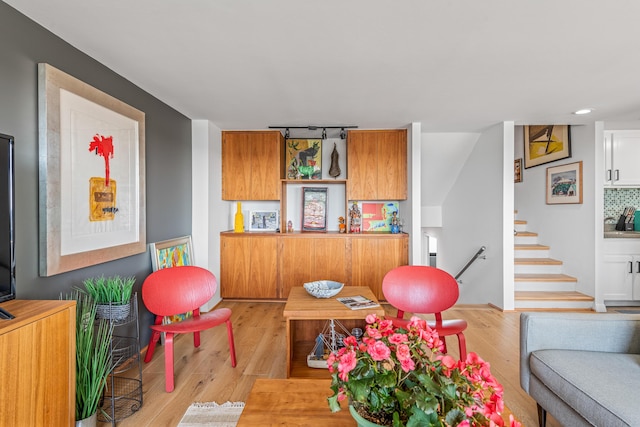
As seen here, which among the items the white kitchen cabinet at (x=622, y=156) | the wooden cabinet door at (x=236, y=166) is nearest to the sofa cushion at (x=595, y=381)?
the wooden cabinet door at (x=236, y=166)

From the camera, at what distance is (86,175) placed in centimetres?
205

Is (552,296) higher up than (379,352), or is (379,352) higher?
(379,352)

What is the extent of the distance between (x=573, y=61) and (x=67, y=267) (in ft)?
12.0

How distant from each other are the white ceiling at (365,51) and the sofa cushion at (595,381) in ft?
5.95

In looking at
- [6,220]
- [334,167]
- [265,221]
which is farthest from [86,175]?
[334,167]

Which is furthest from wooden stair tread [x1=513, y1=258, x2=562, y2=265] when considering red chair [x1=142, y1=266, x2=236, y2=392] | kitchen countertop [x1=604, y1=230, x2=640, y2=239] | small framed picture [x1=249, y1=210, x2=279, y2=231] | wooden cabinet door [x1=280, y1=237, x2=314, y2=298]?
red chair [x1=142, y1=266, x2=236, y2=392]

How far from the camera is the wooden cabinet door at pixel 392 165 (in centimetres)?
408

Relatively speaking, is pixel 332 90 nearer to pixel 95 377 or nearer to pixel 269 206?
pixel 269 206

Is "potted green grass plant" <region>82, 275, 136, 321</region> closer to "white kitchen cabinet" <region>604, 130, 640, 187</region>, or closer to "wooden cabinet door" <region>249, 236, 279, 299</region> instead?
"wooden cabinet door" <region>249, 236, 279, 299</region>

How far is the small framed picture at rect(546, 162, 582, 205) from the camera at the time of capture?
3918 millimetres

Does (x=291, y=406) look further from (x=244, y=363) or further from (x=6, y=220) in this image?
(x=6, y=220)

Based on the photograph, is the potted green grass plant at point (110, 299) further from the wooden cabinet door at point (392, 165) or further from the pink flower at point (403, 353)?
the wooden cabinet door at point (392, 165)

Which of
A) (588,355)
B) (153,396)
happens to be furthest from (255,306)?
(588,355)

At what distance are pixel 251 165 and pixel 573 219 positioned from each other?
4298 mm
